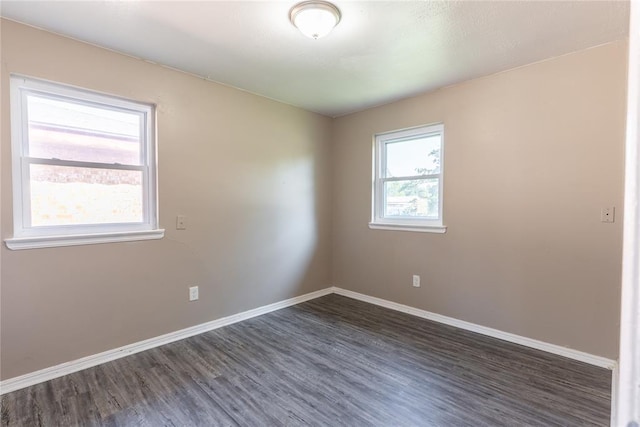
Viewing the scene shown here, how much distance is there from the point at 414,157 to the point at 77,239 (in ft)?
10.6

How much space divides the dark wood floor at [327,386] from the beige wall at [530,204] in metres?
0.37

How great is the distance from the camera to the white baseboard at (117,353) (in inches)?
82.3

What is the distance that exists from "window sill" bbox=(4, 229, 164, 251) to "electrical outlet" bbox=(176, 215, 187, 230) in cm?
15

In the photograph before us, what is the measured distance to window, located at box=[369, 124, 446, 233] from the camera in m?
3.35

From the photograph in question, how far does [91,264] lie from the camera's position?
93.1 inches

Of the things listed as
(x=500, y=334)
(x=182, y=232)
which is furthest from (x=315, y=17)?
(x=500, y=334)

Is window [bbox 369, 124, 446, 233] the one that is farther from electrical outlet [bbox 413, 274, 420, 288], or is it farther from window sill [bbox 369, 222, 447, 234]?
electrical outlet [bbox 413, 274, 420, 288]

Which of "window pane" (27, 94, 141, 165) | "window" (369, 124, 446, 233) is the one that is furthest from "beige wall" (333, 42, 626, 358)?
"window pane" (27, 94, 141, 165)

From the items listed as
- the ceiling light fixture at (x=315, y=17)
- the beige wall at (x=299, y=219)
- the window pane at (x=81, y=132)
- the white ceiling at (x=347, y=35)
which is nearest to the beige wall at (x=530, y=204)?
the beige wall at (x=299, y=219)

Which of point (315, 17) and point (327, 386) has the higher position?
point (315, 17)

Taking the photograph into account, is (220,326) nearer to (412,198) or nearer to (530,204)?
(412,198)

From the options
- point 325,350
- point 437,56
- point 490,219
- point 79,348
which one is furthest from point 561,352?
point 79,348

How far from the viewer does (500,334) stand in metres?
2.84

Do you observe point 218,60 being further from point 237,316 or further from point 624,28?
point 624,28
